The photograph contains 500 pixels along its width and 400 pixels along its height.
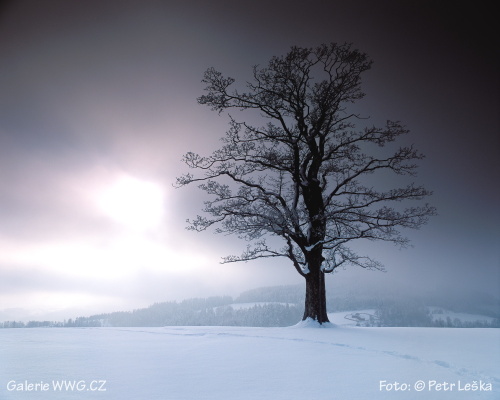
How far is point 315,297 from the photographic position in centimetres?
1462

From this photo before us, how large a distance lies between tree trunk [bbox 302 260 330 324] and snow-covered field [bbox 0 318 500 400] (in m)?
6.99

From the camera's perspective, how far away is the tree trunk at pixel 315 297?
46.8 feet

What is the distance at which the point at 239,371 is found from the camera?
4.81 m

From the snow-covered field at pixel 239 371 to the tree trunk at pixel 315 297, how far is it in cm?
699

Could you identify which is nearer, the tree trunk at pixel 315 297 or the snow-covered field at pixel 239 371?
the snow-covered field at pixel 239 371

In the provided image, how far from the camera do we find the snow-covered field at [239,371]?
387 cm

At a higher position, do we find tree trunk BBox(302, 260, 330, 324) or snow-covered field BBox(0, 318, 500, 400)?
tree trunk BBox(302, 260, 330, 324)

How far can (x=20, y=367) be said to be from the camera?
4.74m

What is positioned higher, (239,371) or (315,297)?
(315,297)

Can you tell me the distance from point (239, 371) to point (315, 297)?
10422 mm

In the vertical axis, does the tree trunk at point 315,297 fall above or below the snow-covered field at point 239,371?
above

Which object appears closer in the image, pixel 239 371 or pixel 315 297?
pixel 239 371

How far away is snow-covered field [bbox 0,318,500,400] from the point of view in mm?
3867

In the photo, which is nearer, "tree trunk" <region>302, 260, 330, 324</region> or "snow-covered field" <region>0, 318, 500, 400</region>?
"snow-covered field" <region>0, 318, 500, 400</region>
